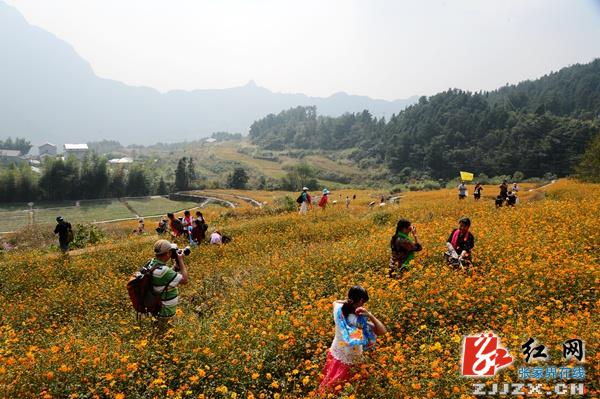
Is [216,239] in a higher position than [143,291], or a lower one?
lower

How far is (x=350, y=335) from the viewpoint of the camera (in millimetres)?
5242

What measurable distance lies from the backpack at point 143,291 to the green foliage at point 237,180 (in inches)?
3689

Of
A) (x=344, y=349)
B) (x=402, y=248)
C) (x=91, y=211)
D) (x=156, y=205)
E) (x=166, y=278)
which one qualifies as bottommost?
(x=91, y=211)

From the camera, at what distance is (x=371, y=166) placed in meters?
132

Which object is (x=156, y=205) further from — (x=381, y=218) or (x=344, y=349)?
(x=344, y=349)

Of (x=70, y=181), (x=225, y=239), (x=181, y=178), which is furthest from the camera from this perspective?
(x=181, y=178)

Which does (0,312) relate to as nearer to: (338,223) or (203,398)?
(203,398)

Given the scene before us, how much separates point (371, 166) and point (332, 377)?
129254 mm

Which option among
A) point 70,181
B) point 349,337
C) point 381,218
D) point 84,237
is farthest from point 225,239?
point 70,181

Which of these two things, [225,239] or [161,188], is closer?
[225,239]

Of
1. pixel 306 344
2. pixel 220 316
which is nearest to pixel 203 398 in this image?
pixel 306 344

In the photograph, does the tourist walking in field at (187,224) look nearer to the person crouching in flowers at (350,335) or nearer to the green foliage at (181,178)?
the person crouching in flowers at (350,335)

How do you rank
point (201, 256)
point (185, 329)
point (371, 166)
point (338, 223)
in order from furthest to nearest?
point (371, 166) < point (338, 223) < point (201, 256) < point (185, 329)

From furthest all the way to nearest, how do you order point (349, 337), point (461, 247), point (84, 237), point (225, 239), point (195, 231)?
point (84, 237) < point (225, 239) < point (195, 231) < point (461, 247) < point (349, 337)
